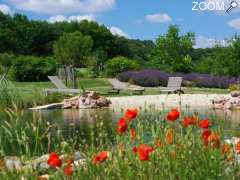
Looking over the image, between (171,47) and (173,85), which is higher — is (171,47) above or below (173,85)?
above

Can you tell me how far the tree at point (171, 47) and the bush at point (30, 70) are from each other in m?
6.75

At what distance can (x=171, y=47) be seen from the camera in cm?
3312

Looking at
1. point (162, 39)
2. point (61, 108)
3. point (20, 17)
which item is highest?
point (20, 17)

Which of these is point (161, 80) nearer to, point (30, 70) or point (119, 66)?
point (119, 66)

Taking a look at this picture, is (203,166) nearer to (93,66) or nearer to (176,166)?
(176,166)

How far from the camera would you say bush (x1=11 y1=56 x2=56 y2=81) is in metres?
30.4

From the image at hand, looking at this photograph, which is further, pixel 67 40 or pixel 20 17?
pixel 20 17

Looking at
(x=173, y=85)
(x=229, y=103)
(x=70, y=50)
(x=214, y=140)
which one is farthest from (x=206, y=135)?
(x=70, y=50)

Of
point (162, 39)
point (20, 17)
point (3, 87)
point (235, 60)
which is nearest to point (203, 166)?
point (3, 87)

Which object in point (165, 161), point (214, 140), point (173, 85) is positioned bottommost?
point (173, 85)

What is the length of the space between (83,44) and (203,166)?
38444mm

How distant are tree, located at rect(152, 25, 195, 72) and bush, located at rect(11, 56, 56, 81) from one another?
22.2ft

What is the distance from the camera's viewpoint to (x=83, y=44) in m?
41.4

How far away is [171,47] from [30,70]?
27.1 ft
